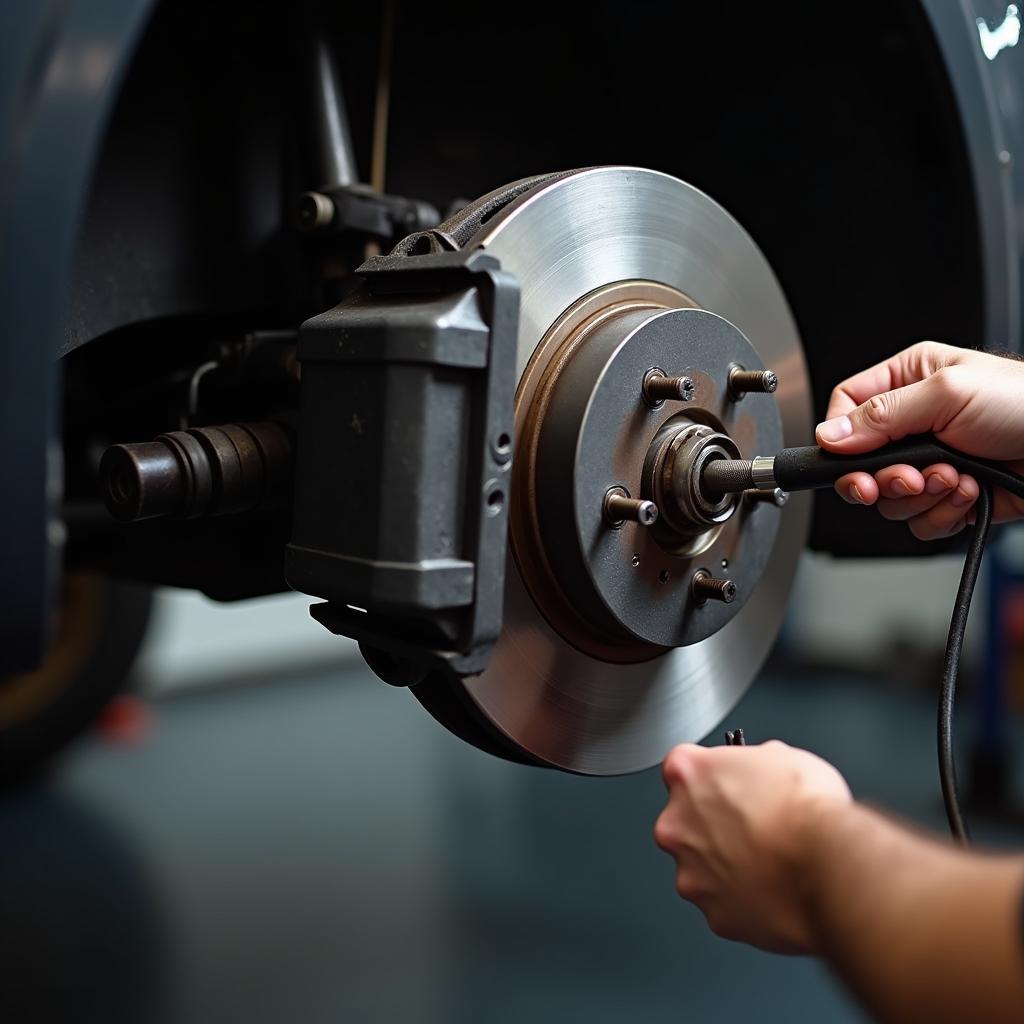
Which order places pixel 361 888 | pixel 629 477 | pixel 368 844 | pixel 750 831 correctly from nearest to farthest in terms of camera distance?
pixel 750 831 → pixel 629 477 → pixel 361 888 → pixel 368 844

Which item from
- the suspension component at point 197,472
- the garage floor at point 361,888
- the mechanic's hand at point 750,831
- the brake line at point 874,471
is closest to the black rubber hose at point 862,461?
the brake line at point 874,471

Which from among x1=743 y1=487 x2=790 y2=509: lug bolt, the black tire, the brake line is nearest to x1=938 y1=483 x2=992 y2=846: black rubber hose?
the brake line

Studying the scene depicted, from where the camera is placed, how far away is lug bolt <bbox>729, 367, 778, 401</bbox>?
594 millimetres

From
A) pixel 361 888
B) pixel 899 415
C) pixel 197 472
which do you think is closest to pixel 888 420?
pixel 899 415

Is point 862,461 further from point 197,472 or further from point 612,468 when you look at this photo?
point 197,472

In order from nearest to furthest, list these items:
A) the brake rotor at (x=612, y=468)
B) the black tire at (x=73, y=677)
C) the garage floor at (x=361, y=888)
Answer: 1. the brake rotor at (x=612, y=468)
2. the garage floor at (x=361, y=888)
3. the black tire at (x=73, y=677)

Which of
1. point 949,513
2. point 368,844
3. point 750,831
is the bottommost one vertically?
point 368,844

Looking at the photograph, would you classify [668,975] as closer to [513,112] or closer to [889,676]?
[513,112]

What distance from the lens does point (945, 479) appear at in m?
0.59

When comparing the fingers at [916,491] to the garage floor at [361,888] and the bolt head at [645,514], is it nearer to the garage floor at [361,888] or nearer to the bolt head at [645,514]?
the bolt head at [645,514]

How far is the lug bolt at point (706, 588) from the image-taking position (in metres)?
0.60

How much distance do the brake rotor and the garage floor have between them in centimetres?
67

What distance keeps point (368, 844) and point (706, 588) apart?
115cm

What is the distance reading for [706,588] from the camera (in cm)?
60
